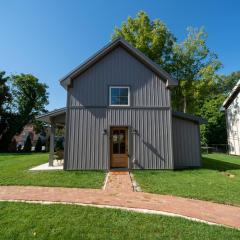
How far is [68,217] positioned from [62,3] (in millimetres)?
10296

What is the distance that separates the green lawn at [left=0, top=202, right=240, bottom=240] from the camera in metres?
3.72

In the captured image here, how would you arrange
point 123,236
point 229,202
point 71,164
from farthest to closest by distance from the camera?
1. point 71,164
2. point 229,202
3. point 123,236

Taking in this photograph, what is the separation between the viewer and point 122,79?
11.3 m

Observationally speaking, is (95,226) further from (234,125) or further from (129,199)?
(234,125)

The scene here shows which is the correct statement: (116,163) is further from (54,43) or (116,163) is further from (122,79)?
(54,43)

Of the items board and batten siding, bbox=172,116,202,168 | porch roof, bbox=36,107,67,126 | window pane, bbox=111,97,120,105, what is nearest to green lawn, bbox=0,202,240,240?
window pane, bbox=111,97,120,105

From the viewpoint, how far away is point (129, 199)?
5934 millimetres

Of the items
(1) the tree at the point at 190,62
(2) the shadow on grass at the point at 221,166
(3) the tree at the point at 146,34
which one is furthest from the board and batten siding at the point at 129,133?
(1) the tree at the point at 190,62

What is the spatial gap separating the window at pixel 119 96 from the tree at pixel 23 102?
25474 millimetres

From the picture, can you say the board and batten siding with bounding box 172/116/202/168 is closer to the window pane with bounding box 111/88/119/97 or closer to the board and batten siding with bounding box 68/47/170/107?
the board and batten siding with bounding box 68/47/170/107

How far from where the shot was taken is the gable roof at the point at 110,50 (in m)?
10.9

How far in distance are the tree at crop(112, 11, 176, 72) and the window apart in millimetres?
12433

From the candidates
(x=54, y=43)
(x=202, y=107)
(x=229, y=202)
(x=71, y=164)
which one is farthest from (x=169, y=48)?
(x=229, y=202)

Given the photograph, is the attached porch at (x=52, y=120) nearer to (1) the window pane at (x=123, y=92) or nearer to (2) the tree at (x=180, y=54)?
(1) the window pane at (x=123, y=92)
